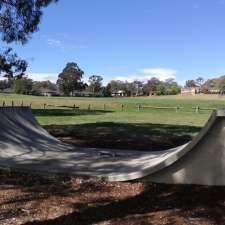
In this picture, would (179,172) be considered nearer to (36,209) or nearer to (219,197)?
(219,197)

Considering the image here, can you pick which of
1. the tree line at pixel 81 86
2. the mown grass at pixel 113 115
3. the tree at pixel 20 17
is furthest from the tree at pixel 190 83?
the tree at pixel 20 17

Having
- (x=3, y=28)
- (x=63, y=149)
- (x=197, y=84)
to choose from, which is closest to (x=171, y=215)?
(x=63, y=149)

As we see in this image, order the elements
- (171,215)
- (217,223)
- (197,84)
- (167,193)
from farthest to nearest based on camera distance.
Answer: (197,84)
(167,193)
(171,215)
(217,223)

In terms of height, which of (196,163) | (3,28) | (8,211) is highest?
(3,28)

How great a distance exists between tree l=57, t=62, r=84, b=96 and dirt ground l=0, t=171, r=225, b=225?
133 metres

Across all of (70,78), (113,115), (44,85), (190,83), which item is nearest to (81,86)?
(70,78)

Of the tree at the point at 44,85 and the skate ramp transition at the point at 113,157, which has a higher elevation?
the tree at the point at 44,85

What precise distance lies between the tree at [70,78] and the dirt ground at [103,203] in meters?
133

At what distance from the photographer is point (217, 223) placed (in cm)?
523

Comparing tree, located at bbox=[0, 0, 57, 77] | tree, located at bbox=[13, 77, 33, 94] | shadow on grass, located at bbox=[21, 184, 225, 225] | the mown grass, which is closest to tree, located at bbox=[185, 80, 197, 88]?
tree, located at bbox=[13, 77, 33, 94]

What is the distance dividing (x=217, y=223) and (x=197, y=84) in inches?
7546

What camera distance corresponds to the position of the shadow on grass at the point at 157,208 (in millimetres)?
5426

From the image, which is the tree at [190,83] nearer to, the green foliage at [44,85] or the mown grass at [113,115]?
the green foliage at [44,85]

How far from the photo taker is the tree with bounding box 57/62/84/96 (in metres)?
140
